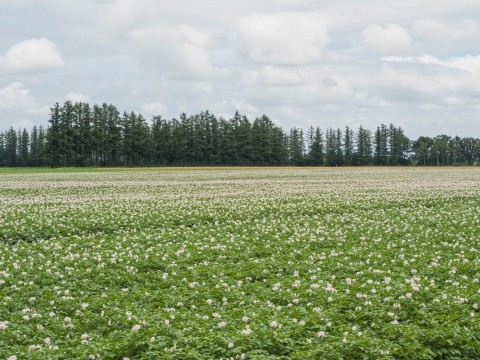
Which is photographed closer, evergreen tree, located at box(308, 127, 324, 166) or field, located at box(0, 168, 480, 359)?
field, located at box(0, 168, 480, 359)

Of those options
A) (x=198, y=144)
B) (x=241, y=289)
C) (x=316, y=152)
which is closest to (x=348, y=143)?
(x=316, y=152)

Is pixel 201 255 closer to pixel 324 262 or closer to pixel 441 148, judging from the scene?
pixel 324 262

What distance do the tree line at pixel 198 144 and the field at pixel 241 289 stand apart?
334 feet

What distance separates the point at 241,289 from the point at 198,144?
126 meters

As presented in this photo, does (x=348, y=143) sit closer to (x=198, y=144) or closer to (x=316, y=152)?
(x=316, y=152)

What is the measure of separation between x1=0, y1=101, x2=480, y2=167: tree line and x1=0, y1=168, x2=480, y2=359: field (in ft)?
334

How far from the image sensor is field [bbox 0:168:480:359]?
7.04 metres

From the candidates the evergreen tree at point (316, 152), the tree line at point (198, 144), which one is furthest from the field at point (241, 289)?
the evergreen tree at point (316, 152)

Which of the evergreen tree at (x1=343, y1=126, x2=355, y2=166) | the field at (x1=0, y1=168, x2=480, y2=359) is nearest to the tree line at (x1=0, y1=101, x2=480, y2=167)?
the evergreen tree at (x1=343, y1=126, x2=355, y2=166)

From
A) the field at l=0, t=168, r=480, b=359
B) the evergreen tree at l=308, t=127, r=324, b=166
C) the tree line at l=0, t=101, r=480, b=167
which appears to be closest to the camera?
the field at l=0, t=168, r=480, b=359

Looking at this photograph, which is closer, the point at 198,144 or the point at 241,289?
the point at 241,289

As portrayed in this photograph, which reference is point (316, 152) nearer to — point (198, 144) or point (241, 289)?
point (198, 144)

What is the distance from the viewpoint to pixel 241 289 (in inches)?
397

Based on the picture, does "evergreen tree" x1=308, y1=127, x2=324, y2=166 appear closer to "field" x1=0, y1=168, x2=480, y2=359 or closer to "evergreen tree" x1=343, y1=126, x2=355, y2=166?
"evergreen tree" x1=343, y1=126, x2=355, y2=166
